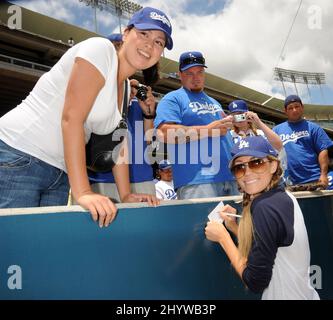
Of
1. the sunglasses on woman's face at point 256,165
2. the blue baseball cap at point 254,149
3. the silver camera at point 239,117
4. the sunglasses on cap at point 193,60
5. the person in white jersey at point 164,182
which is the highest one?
the sunglasses on cap at point 193,60

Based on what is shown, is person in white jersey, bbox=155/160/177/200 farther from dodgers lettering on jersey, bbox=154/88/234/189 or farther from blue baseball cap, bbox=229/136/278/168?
blue baseball cap, bbox=229/136/278/168

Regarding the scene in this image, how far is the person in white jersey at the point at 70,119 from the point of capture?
1113 millimetres

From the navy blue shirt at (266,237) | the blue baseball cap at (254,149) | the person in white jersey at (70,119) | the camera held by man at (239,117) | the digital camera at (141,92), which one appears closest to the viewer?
the person in white jersey at (70,119)

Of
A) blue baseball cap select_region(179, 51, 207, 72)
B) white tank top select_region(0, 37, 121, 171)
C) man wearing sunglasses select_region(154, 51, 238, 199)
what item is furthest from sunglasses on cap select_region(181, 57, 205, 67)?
white tank top select_region(0, 37, 121, 171)

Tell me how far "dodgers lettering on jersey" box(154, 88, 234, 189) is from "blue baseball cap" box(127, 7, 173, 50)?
1.11m

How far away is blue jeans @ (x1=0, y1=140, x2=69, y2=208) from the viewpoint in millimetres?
1185

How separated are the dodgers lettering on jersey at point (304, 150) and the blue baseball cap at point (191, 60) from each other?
166 centimetres

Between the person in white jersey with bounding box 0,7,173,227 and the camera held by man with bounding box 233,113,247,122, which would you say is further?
the camera held by man with bounding box 233,113,247,122

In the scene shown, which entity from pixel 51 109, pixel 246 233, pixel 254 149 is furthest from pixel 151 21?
pixel 246 233

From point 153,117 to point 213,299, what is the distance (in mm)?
1419

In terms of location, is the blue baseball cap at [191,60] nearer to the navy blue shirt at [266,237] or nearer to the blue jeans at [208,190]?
the blue jeans at [208,190]

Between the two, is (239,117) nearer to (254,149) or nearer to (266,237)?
(254,149)

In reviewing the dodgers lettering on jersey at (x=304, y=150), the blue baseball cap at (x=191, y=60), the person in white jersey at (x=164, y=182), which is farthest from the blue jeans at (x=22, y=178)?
the dodgers lettering on jersey at (x=304, y=150)
